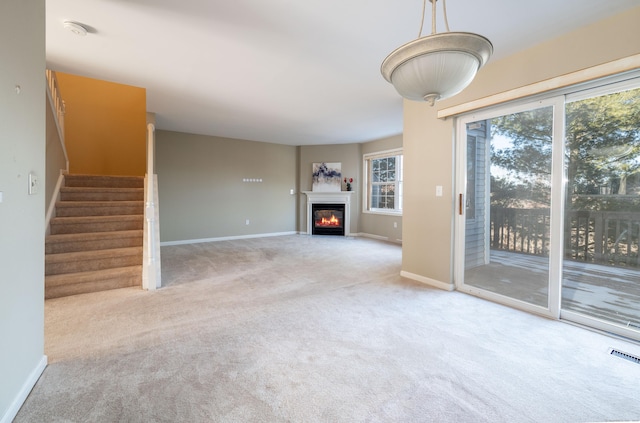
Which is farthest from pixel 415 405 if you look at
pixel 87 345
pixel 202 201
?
pixel 202 201

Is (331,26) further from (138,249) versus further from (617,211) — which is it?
(138,249)

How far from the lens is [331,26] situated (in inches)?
89.4

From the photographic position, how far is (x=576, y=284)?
96.0 inches

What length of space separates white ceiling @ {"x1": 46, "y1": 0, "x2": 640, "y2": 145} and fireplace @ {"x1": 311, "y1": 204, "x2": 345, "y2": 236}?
3527mm

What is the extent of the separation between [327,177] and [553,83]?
5.38m

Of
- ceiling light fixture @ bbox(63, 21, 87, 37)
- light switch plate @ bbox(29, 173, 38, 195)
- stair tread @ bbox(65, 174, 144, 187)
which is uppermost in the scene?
ceiling light fixture @ bbox(63, 21, 87, 37)

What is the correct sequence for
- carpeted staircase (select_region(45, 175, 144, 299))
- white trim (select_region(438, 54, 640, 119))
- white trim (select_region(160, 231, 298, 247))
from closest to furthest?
white trim (select_region(438, 54, 640, 119)), carpeted staircase (select_region(45, 175, 144, 299)), white trim (select_region(160, 231, 298, 247))

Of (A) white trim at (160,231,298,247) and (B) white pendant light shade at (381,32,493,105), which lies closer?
(B) white pendant light shade at (381,32,493,105)

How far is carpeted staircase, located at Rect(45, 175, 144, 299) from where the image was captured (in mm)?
3051

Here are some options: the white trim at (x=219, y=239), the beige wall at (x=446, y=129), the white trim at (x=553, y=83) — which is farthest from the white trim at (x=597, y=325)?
the white trim at (x=219, y=239)

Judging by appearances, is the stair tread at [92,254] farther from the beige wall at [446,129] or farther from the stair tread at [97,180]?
the beige wall at [446,129]

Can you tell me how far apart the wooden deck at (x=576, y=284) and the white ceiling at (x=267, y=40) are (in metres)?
1.96

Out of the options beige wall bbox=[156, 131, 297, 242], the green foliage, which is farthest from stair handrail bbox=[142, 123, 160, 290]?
the green foliage

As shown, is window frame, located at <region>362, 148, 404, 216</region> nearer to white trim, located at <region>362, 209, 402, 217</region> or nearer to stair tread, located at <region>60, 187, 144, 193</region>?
white trim, located at <region>362, 209, 402, 217</region>
